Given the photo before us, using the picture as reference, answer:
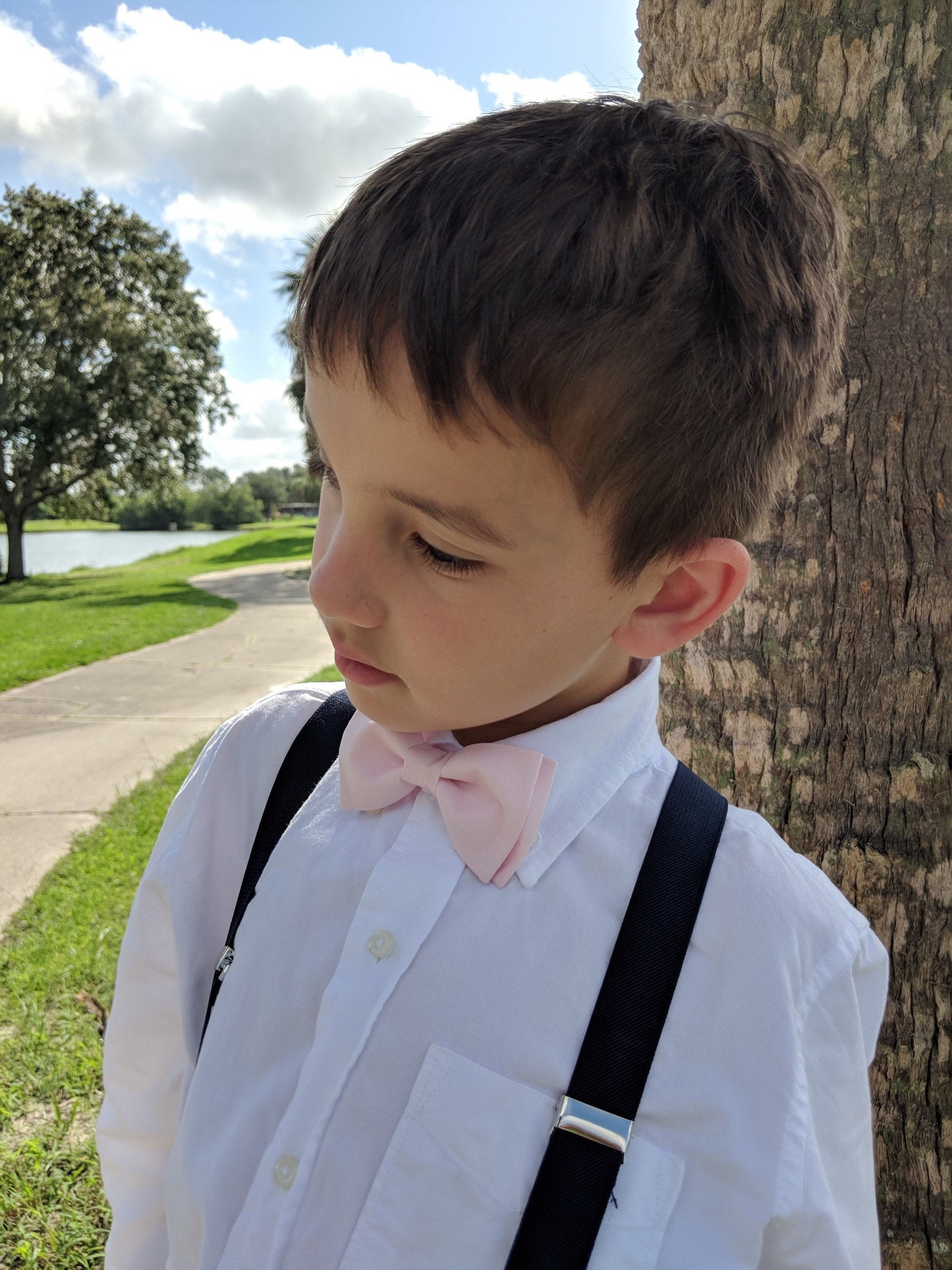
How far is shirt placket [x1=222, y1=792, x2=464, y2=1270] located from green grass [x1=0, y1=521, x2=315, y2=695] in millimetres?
6779

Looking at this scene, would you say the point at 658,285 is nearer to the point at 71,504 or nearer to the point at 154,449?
the point at 154,449

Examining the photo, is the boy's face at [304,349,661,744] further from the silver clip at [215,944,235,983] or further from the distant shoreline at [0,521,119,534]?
the distant shoreline at [0,521,119,534]

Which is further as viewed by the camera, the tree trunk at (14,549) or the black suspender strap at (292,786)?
the tree trunk at (14,549)

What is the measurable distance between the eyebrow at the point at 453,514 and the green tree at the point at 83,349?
2075 centimetres

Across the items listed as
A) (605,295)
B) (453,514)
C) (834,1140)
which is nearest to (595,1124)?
(834,1140)

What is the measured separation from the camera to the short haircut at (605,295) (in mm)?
883

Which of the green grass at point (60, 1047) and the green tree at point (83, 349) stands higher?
the green tree at point (83, 349)

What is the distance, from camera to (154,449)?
21.7 m

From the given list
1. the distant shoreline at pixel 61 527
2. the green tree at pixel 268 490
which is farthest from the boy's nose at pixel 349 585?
the green tree at pixel 268 490

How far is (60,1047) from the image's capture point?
2711 mm

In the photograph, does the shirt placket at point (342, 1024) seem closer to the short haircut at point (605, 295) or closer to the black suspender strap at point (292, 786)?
the black suspender strap at point (292, 786)

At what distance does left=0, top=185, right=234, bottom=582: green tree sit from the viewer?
19703mm

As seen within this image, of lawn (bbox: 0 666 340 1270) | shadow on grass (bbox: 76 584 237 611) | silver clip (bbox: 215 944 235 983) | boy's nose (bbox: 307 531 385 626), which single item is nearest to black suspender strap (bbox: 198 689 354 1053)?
silver clip (bbox: 215 944 235 983)

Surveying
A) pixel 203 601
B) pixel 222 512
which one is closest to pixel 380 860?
pixel 203 601
